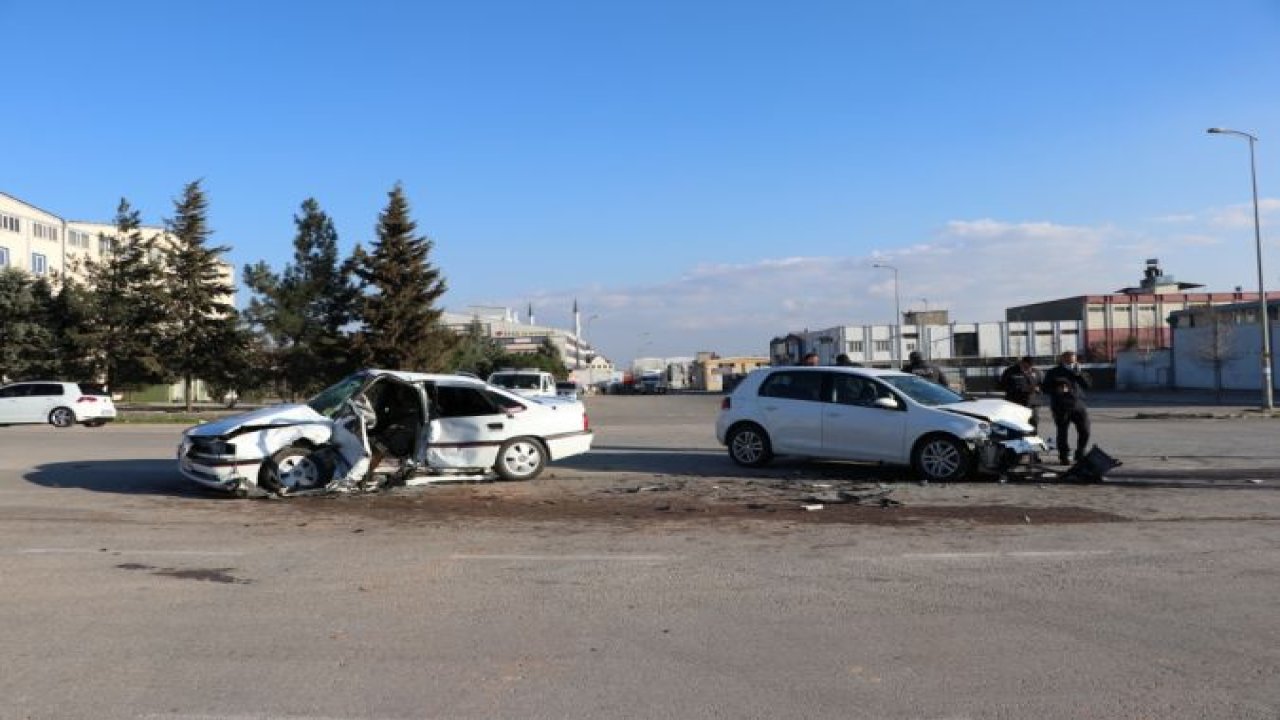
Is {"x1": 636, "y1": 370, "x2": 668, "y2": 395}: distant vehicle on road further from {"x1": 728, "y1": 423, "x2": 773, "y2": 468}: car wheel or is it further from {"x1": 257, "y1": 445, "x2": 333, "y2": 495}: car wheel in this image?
{"x1": 257, "y1": 445, "x2": 333, "y2": 495}: car wheel

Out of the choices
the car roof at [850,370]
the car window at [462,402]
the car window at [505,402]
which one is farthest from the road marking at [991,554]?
the car window at [462,402]

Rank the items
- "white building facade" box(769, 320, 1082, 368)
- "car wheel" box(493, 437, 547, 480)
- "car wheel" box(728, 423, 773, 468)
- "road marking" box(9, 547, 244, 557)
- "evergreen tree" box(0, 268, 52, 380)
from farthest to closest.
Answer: "white building facade" box(769, 320, 1082, 368)
"evergreen tree" box(0, 268, 52, 380)
"car wheel" box(728, 423, 773, 468)
"car wheel" box(493, 437, 547, 480)
"road marking" box(9, 547, 244, 557)

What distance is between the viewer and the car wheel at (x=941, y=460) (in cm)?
1284

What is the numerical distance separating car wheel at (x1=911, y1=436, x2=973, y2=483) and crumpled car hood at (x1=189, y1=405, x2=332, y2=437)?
7.74m

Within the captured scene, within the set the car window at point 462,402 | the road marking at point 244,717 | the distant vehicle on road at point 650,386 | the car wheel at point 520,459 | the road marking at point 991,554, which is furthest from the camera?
the distant vehicle on road at point 650,386

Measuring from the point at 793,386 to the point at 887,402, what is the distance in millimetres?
1597

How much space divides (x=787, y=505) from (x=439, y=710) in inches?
278

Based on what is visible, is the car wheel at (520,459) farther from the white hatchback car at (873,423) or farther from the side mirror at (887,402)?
the side mirror at (887,402)

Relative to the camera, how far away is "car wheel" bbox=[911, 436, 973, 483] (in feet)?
42.1

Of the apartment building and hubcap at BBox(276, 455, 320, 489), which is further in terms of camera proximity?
the apartment building

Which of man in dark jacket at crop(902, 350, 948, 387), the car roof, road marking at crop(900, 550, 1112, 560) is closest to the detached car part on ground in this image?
the car roof

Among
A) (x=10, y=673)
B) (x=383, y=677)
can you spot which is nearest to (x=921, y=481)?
(x=383, y=677)

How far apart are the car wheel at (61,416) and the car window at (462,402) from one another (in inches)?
859

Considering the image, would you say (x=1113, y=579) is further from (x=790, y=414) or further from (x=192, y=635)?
(x=790, y=414)
